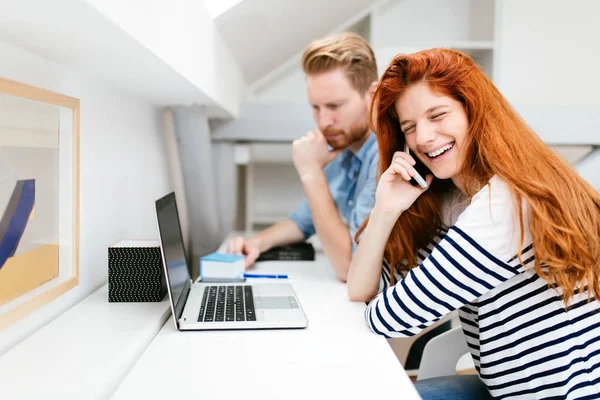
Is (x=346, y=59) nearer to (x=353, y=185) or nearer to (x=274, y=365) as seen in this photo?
(x=353, y=185)

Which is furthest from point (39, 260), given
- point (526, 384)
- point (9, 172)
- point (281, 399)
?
point (526, 384)

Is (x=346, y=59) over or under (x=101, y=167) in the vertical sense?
over

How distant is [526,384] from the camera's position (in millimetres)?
967

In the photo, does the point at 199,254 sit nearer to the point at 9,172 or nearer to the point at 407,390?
the point at 9,172

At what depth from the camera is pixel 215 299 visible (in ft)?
3.98

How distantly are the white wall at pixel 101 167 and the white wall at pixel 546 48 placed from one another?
5.32 ft

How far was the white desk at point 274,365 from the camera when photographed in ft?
2.52

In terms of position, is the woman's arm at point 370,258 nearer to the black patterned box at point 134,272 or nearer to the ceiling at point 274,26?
the black patterned box at point 134,272

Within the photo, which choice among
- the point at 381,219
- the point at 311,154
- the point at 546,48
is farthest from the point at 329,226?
the point at 546,48

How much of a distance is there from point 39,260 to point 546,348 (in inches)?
34.7

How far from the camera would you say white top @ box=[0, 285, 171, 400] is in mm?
734

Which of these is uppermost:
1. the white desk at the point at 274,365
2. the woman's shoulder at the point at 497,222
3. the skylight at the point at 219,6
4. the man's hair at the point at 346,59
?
the skylight at the point at 219,6

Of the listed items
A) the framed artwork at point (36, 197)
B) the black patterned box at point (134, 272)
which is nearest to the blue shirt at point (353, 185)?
the black patterned box at point (134, 272)

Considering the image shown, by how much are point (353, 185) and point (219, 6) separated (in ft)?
2.36
